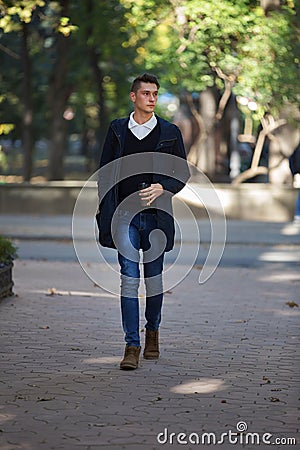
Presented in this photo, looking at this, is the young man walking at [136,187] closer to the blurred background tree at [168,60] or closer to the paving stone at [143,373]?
the paving stone at [143,373]

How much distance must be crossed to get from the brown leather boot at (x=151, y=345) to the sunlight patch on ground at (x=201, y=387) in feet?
2.81

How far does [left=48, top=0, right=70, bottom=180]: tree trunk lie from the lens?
33219 mm

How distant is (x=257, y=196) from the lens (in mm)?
26875

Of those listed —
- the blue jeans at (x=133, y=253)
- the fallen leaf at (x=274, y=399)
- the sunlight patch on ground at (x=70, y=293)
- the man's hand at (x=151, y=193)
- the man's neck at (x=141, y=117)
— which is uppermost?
the man's neck at (x=141, y=117)

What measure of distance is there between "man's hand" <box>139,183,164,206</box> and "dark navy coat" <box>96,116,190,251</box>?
93 millimetres

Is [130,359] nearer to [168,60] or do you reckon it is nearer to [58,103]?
[168,60]

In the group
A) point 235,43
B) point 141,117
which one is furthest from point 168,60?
point 141,117

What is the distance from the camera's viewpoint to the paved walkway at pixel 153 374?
6.28 metres

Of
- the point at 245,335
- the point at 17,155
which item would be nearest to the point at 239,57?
the point at 245,335

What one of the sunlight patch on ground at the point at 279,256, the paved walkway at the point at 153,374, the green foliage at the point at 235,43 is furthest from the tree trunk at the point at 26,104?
the paved walkway at the point at 153,374

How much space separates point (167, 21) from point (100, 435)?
2123 cm

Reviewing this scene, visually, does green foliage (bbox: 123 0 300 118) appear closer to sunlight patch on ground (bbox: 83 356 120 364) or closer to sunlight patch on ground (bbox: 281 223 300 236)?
sunlight patch on ground (bbox: 281 223 300 236)

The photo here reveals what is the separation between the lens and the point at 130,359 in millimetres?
8250

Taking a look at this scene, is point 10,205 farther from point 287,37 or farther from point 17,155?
point 17,155
